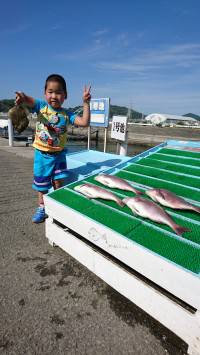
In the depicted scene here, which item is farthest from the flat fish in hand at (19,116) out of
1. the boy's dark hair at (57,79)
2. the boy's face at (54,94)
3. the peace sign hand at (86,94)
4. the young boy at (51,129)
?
the peace sign hand at (86,94)

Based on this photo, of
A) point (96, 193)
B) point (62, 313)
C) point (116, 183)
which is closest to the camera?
point (62, 313)

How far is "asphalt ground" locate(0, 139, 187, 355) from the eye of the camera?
6.03 feet

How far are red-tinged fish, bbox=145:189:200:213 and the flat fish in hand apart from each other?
7.66ft

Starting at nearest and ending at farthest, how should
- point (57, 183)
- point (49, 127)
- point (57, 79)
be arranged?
point (57, 79) < point (49, 127) < point (57, 183)

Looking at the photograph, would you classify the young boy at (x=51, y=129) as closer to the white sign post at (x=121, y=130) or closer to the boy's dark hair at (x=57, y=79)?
the boy's dark hair at (x=57, y=79)

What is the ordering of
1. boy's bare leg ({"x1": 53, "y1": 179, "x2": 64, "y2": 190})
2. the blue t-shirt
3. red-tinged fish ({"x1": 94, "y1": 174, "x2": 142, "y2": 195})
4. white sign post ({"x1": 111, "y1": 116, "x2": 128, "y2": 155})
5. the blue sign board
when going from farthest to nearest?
the blue sign board, white sign post ({"x1": 111, "y1": 116, "x2": 128, "y2": 155}), boy's bare leg ({"x1": 53, "y1": 179, "x2": 64, "y2": 190}), the blue t-shirt, red-tinged fish ({"x1": 94, "y1": 174, "x2": 142, "y2": 195})

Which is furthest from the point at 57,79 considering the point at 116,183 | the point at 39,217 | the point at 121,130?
the point at 121,130

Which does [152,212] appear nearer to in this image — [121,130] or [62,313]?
[62,313]

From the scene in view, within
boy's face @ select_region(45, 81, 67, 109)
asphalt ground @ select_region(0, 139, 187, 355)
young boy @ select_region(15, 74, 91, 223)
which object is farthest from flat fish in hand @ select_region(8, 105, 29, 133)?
asphalt ground @ select_region(0, 139, 187, 355)

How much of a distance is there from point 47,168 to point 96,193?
3.92 feet

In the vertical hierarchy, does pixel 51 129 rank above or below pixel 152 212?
above

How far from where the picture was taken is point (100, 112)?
7207 mm

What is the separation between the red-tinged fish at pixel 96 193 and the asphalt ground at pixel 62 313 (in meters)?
0.89

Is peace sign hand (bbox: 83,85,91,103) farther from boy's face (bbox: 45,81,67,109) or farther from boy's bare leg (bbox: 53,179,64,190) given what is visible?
boy's bare leg (bbox: 53,179,64,190)
